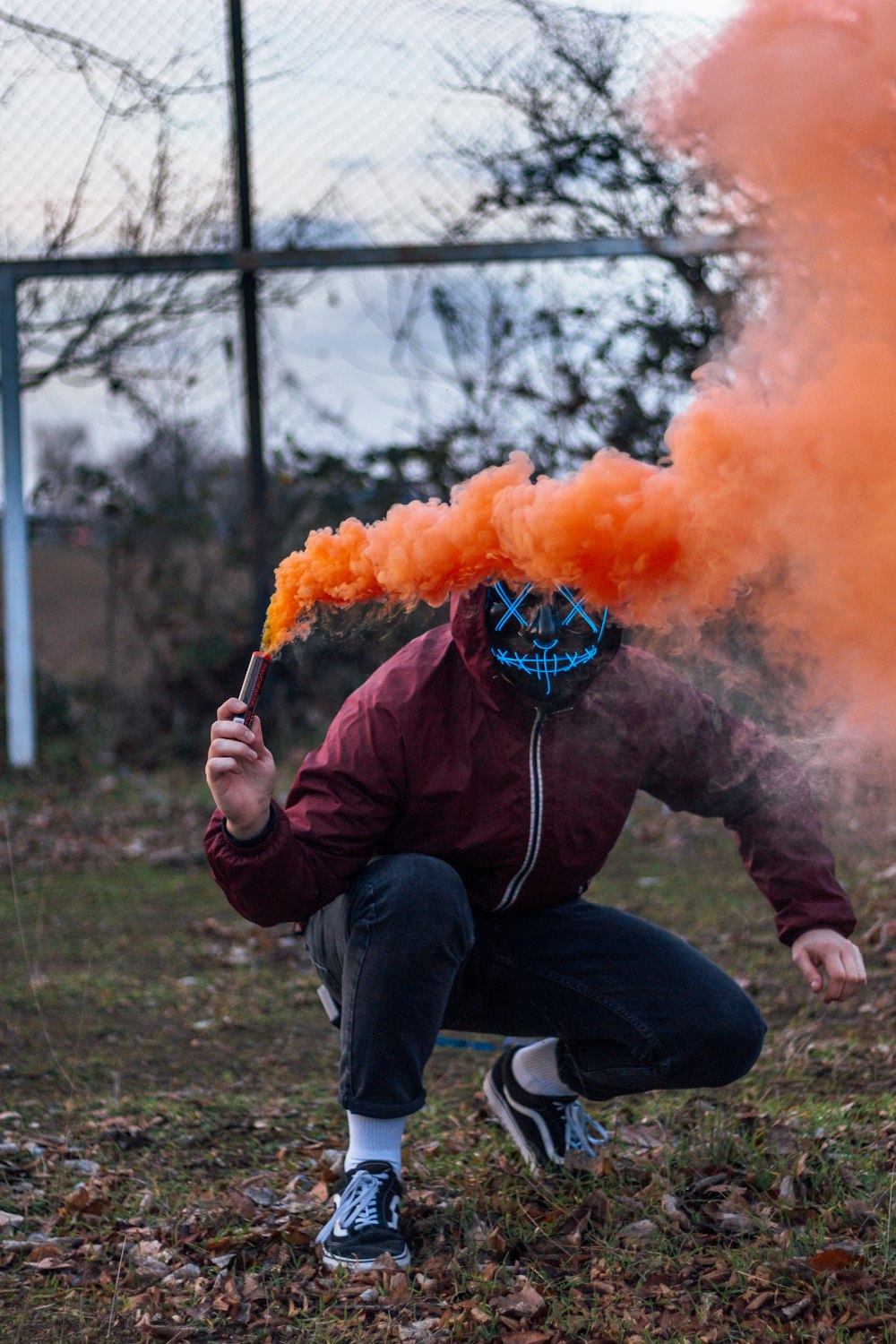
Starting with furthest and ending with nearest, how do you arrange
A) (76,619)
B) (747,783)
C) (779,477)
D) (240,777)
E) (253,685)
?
(76,619)
(747,783)
(253,685)
(240,777)
(779,477)

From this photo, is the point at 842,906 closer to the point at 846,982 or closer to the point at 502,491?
the point at 846,982

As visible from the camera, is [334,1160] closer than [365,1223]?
No

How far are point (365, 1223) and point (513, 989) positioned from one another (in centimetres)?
58

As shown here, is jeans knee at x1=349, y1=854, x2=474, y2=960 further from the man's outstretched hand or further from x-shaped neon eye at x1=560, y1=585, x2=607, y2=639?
the man's outstretched hand

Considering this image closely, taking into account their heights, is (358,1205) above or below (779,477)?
below

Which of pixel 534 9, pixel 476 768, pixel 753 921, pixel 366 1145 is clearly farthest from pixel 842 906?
pixel 534 9

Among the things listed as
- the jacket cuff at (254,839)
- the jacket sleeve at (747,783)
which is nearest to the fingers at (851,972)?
the jacket sleeve at (747,783)

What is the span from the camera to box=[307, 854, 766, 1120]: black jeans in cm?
264

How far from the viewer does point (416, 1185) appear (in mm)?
2980

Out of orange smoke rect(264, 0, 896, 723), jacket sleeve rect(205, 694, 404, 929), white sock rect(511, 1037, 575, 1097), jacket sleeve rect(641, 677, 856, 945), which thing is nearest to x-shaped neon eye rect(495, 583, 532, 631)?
orange smoke rect(264, 0, 896, 723)

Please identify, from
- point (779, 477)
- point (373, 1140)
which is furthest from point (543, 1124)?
point (779, 477)

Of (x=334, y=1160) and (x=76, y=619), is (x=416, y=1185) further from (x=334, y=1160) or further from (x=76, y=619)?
(x=76, y=619)

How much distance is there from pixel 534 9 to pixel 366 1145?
19.5 ft

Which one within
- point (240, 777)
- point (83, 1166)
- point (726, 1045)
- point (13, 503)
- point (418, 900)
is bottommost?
point (83, 1166)
